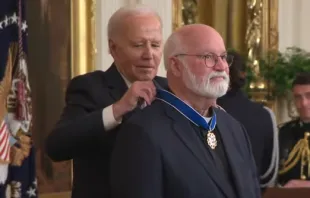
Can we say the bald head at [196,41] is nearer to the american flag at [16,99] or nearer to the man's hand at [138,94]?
the man's hand at [138,94]

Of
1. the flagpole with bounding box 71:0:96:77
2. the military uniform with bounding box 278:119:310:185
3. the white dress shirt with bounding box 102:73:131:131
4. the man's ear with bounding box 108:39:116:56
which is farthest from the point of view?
the flagpole with bounding box 71:0:96:77

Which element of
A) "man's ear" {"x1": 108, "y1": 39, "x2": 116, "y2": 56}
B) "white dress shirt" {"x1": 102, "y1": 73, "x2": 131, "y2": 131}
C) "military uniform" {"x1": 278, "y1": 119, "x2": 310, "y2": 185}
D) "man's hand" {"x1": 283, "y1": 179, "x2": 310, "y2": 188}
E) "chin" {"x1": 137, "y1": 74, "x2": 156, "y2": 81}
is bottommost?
"man's hand" {"x1": 283, "y1": 179, "x2": 310, "y2": 188}

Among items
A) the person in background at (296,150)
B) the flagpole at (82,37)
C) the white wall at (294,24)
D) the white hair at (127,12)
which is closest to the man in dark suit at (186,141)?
the white hair at (127,12)

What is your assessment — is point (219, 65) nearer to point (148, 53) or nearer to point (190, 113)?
point (190, 113)

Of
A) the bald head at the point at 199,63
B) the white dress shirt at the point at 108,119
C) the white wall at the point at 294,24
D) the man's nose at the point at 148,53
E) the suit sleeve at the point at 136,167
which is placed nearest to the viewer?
the suit sleeve at the point at 136,167

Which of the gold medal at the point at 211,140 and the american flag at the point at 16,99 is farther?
the american flag at the point at 16,99

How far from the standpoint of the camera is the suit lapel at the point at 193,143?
8.01 ft

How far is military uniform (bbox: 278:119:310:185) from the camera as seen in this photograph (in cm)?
430

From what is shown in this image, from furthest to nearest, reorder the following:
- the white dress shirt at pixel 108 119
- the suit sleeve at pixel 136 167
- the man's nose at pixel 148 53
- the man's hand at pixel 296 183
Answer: the man's hand at pixel 296 183 < the man's nose at pixel 148 53 < the white dress shirt at pixel 108 119 < the suit sleeve at pixel 136 167

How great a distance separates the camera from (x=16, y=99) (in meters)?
4.73

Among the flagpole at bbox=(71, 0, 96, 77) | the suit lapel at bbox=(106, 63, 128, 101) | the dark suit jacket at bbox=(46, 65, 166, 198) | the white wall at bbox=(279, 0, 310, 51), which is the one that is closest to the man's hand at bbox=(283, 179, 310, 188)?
the dark suit jacket at bbox=(46, 65, 166, 198)

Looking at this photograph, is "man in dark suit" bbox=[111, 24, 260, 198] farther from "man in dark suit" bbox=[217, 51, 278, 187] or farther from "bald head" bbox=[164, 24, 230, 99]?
"man in dark suit" bbox=[217, 51, 278, 187]

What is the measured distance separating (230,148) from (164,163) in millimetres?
330

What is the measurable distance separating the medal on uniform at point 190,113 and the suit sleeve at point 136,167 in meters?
0.19
